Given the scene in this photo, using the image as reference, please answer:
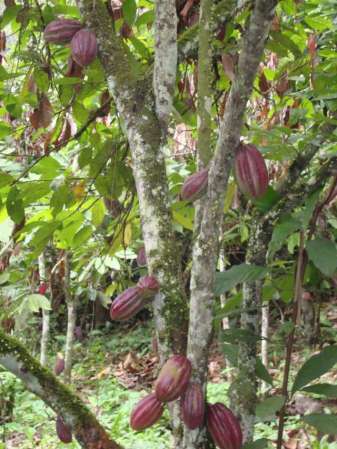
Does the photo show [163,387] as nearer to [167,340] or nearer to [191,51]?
[167,340]

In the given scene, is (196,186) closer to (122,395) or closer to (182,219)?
(182,219)

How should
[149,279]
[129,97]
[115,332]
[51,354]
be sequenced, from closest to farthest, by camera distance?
[149,279] → [129,97] → [51,354] → [115,332]

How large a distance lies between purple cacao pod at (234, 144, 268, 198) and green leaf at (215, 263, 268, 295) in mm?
117

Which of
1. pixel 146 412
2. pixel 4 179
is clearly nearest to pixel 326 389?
pixel 146 412

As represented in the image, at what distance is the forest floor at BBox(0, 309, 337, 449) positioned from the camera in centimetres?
281

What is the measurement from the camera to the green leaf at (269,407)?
0.77m

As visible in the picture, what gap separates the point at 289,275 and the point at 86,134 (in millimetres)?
780

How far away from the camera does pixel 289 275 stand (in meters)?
1.01

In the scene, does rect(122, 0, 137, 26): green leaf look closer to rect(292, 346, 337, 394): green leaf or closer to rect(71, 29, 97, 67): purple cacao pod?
rect(71, 29, 97, 67): purple cacao pod

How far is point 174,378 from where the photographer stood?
0.70 metres

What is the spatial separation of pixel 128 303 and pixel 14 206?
52cm

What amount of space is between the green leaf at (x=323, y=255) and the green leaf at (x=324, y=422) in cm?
21

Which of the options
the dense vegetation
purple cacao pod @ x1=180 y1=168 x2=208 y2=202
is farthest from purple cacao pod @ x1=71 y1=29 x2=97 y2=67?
purple cacao pod @ x1=180 y1=168 x2=208 y2=202

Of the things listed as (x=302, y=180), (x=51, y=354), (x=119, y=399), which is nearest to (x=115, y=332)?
(x=51, y=354)
